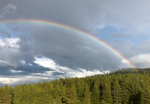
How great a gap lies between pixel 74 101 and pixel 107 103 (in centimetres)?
1687

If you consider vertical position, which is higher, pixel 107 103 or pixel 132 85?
pixel 132 85

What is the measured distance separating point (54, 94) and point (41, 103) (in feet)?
39.3

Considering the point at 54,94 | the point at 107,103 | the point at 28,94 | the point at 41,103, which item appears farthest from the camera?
the point at 54,94

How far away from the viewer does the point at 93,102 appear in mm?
77812

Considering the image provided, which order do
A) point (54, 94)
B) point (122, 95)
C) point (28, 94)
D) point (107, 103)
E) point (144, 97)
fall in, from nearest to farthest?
point (144, 97) < point (107, 103) < point (122, 95) < point (28, 94) < point (54, 94)

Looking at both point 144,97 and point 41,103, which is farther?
point 41,103

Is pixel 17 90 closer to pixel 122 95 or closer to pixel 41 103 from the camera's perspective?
pixel 41 103

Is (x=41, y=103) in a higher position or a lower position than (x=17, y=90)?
lower

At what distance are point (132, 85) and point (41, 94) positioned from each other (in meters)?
51.1

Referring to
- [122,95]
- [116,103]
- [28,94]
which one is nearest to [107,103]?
[116,103]

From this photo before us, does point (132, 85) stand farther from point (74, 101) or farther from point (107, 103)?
point (74, 101)

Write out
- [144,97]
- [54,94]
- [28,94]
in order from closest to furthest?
[144,97], [28,94], [54,94]

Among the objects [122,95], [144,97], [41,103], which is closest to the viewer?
[144,97]

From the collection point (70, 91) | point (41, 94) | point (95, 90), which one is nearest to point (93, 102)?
point (95, 90)
